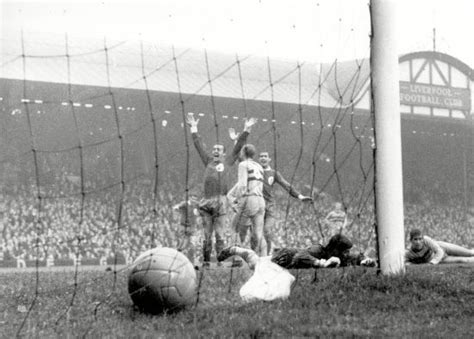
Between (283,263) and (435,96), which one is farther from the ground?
(435,96)

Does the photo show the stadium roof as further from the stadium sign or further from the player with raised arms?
the player with raised arms

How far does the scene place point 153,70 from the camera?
28188mm

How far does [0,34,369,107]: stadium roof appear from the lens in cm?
2502

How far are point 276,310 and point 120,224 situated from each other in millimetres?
17062

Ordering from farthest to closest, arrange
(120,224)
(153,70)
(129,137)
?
(129,137), (153,70), (120,224)

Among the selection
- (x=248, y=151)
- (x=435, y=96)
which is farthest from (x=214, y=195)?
(x=435, y=96)

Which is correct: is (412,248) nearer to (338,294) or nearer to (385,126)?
(385,126)

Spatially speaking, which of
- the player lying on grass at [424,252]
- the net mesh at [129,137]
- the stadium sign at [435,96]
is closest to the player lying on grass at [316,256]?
the player lying on grass at [424,252]

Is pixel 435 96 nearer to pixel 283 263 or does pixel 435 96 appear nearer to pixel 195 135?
pixel 195 135

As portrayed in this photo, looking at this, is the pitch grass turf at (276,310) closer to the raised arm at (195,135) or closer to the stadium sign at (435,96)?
the raised arm at (195,135)

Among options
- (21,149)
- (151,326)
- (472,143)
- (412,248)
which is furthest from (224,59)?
(151,326)

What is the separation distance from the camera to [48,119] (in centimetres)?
2872

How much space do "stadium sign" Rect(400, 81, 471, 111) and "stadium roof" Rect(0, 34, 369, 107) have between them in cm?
218

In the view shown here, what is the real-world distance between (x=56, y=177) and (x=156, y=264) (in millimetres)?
22755
